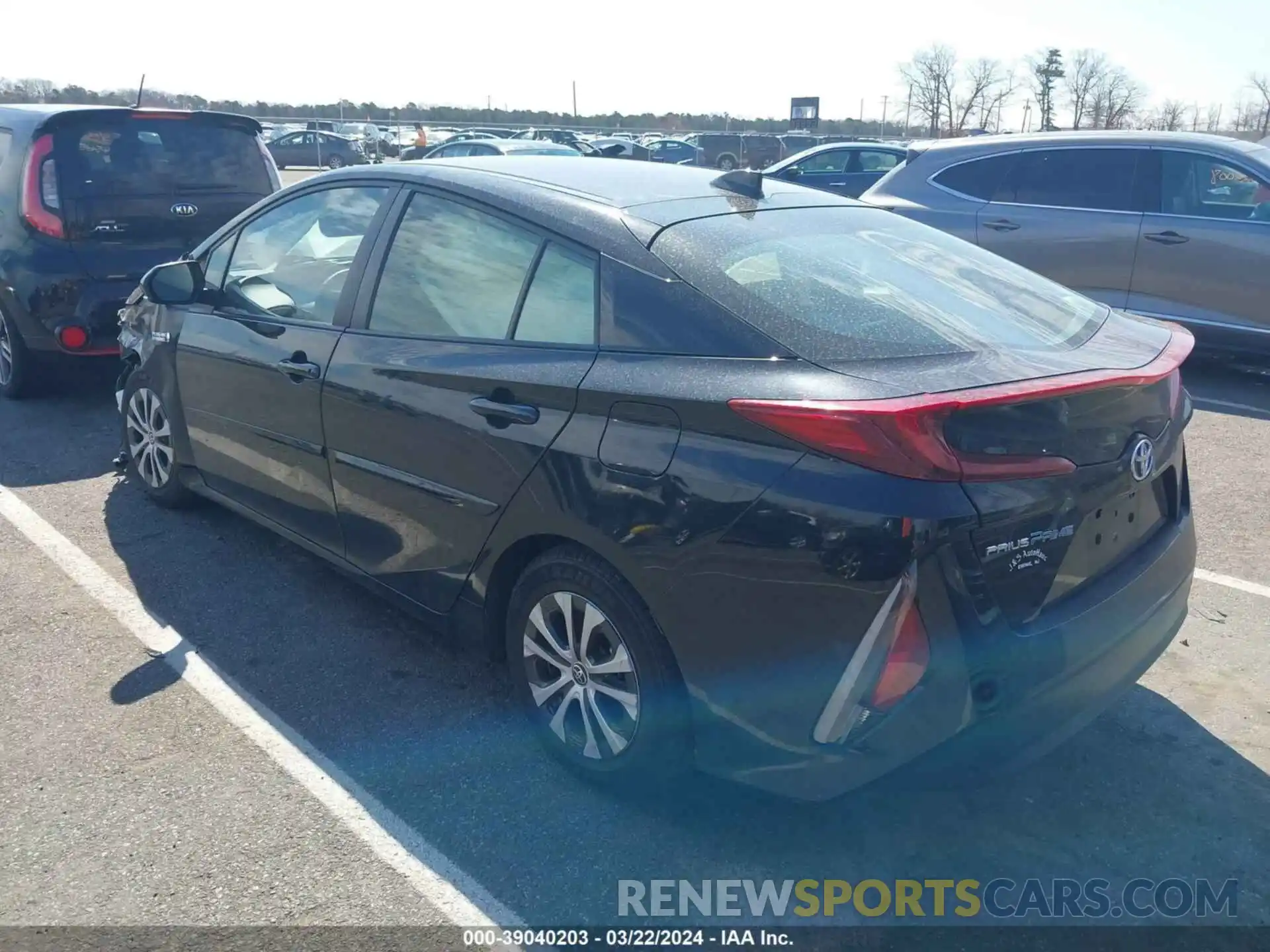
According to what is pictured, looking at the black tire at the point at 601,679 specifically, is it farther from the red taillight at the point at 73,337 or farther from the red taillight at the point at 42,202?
the red taillight at the point at 42,202

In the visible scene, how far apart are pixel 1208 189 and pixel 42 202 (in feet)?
25.2

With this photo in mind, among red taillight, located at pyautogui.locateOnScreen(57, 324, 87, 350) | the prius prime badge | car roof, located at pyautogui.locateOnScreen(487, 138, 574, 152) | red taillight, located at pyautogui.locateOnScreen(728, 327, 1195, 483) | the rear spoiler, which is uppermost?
the rear spoiler

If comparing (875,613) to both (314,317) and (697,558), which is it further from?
(314,317)

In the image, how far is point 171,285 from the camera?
14.5 feet

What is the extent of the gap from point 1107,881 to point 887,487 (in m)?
1.28

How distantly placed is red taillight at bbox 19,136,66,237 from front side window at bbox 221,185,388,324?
2.76 metres

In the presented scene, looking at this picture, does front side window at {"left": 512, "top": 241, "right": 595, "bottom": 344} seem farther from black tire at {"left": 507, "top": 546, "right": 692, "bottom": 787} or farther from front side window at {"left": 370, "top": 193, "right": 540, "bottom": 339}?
black tire at {"left": 507, "top": 546, "right": 692, "bottom": 787}

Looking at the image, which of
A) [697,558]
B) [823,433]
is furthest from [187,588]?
[823,433]

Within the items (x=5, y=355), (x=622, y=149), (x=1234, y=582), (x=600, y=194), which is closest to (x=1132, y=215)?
(x=1234, y=582)

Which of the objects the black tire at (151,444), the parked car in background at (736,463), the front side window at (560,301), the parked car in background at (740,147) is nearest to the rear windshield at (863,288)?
the parked car in background at (736,463)

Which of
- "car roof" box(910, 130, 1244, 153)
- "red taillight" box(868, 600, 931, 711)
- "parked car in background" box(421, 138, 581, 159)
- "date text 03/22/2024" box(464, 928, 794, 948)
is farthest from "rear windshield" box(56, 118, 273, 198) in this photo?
"parked car in background" box(421, 138, 581, 159)

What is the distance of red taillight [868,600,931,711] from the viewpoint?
2355mm

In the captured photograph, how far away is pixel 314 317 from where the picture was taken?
12.7 feet

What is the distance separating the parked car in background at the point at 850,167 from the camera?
17.1 meters
